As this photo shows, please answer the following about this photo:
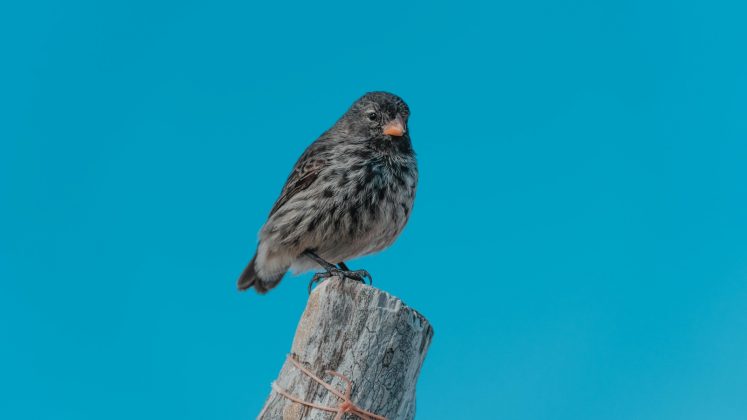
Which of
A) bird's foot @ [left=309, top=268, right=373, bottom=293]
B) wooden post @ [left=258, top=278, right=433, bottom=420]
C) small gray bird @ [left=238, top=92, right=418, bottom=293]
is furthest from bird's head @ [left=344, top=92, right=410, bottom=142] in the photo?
wooden post @ [left=258, top=278, right=433, bottom=420]

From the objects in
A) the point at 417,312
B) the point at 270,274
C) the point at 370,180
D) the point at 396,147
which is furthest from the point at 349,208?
the point at 417,312

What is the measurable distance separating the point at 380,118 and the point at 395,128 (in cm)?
23

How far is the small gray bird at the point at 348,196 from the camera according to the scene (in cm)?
590

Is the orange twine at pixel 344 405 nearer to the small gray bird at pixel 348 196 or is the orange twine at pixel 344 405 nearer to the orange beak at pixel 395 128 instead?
the small gray bird at pixel 348 196

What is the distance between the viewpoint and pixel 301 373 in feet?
12.5

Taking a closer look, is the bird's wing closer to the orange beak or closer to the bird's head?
the bird's head

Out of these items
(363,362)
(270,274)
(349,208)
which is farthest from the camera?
(270,274)

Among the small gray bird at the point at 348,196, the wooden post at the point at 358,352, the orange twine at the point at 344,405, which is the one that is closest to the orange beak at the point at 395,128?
the small gray bird at the point at 348,196

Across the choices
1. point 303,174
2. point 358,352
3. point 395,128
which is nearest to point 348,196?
point 303,174

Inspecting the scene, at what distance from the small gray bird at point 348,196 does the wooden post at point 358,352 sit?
5.30 feet

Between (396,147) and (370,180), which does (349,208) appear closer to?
(370,180)

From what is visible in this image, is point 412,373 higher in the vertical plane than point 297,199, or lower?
lower

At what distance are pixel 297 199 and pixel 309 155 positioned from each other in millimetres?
525

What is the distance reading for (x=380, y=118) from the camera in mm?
6484
